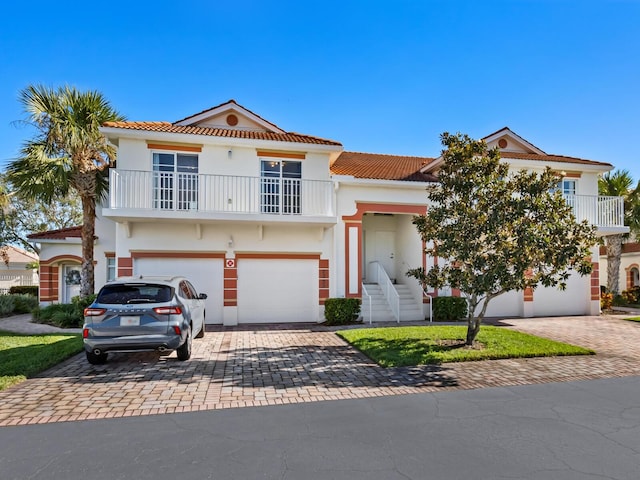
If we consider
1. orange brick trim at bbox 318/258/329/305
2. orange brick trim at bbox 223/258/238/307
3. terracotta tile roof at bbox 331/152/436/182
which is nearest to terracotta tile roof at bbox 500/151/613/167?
terracotta tile roof at bbox 331/152/436/182

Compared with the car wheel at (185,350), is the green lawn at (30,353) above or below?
below

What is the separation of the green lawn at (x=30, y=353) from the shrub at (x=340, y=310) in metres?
6.94

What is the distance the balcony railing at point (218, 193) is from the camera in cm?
1156

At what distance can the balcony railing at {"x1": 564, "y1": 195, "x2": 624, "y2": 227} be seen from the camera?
1507 centimetres

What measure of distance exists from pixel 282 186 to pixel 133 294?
6369 mm

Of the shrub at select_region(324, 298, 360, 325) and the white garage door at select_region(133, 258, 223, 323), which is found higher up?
the white garage door at select_region(133, 258, 223, 323)

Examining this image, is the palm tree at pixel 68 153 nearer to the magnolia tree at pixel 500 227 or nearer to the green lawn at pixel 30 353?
the green lawn at pixel 30 353

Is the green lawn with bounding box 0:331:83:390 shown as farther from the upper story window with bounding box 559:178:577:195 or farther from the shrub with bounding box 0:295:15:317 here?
the upper story window with bounding box 559:178:577:195

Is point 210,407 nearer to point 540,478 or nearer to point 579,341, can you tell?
point 540,478

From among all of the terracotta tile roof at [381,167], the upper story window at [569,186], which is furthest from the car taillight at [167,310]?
the upper story window at [569,186]

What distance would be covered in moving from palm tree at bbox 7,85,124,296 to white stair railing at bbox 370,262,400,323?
1023cm

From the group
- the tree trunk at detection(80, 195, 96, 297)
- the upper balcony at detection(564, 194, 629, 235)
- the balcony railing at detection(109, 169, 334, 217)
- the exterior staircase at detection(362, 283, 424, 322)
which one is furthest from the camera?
the upper balcony at detection(564, 194, 629, 235)

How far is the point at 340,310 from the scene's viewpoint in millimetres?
12609

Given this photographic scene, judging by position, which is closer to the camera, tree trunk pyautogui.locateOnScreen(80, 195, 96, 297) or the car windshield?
the car windshield
